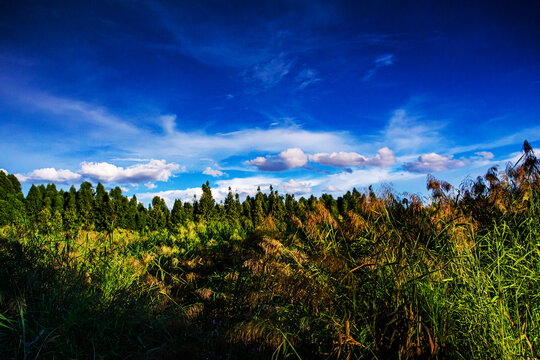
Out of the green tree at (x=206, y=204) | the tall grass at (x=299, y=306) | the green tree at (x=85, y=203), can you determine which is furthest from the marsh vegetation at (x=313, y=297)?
the green tree at (x=206, y=204)

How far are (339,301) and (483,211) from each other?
2.85 meters

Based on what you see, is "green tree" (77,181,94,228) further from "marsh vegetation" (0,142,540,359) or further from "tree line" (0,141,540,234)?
"marsh vegetation" (0,142,540,359)

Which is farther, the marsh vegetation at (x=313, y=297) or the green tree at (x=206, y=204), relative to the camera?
the green tree at (x=206, y=204)

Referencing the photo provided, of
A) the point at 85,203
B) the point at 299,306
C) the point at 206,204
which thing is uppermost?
the point at 85,203

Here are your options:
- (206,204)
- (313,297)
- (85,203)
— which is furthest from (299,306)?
(206,204)

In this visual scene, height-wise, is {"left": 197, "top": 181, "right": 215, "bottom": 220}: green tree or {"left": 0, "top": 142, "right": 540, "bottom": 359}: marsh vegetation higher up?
{"left": 197, "top": 181, "right": 215, "bottom": 220}: green tree

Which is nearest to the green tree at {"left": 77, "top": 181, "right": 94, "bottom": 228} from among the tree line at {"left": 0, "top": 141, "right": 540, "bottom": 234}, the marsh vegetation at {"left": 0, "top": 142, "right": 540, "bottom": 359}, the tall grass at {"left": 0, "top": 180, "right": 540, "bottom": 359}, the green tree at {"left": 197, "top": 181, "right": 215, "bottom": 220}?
the tree line at {"left": 0, "top": 141, "right": 540, "bottom": 234}

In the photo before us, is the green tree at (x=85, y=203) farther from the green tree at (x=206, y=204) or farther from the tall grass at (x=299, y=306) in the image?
the tall grass at (x=299, y=306)

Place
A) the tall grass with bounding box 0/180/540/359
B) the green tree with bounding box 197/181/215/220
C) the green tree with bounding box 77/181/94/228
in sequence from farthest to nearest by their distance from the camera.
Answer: the green tree with bounding box 197/181/215/220
the green tree with bounding box 77/181/94/228
the tall grass with bounding box 0/180/540/359

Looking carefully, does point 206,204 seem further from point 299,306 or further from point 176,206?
point 299,306

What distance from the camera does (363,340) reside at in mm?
1871

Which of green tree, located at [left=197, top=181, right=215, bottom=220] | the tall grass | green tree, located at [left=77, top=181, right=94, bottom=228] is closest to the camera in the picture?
the tall grass

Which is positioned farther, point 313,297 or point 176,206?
point 176,206

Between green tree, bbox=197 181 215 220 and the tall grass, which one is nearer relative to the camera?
the tall grass
